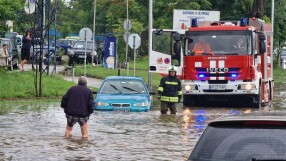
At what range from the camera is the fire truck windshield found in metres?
27.8

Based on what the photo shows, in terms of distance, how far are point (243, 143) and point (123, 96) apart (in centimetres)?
1787

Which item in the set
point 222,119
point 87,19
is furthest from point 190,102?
point 87,19

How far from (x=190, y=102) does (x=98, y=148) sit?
45.5 ft

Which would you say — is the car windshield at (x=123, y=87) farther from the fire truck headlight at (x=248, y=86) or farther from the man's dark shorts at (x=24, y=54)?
the man's dark shorts at (x=24, y=54)

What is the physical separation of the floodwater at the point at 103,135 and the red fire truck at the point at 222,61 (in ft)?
4.14

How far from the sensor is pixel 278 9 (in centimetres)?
6950

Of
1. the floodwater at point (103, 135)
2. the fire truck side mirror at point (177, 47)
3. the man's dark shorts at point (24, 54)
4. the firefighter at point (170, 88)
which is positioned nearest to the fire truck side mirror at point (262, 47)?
the floodwater at point (103, 135)

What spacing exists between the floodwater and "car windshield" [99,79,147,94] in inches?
34.1

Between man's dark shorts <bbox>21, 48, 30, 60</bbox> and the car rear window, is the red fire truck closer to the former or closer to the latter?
man's dark shorts <bbox>21, 48, 30, 60</bbox>

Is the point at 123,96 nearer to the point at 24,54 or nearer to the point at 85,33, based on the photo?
the point at 85,33

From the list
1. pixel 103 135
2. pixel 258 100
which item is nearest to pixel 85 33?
pixel 258 100

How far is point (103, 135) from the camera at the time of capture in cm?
1936

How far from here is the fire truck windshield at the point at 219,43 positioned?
2783 cm

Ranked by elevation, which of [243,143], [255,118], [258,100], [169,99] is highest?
[255,118]
